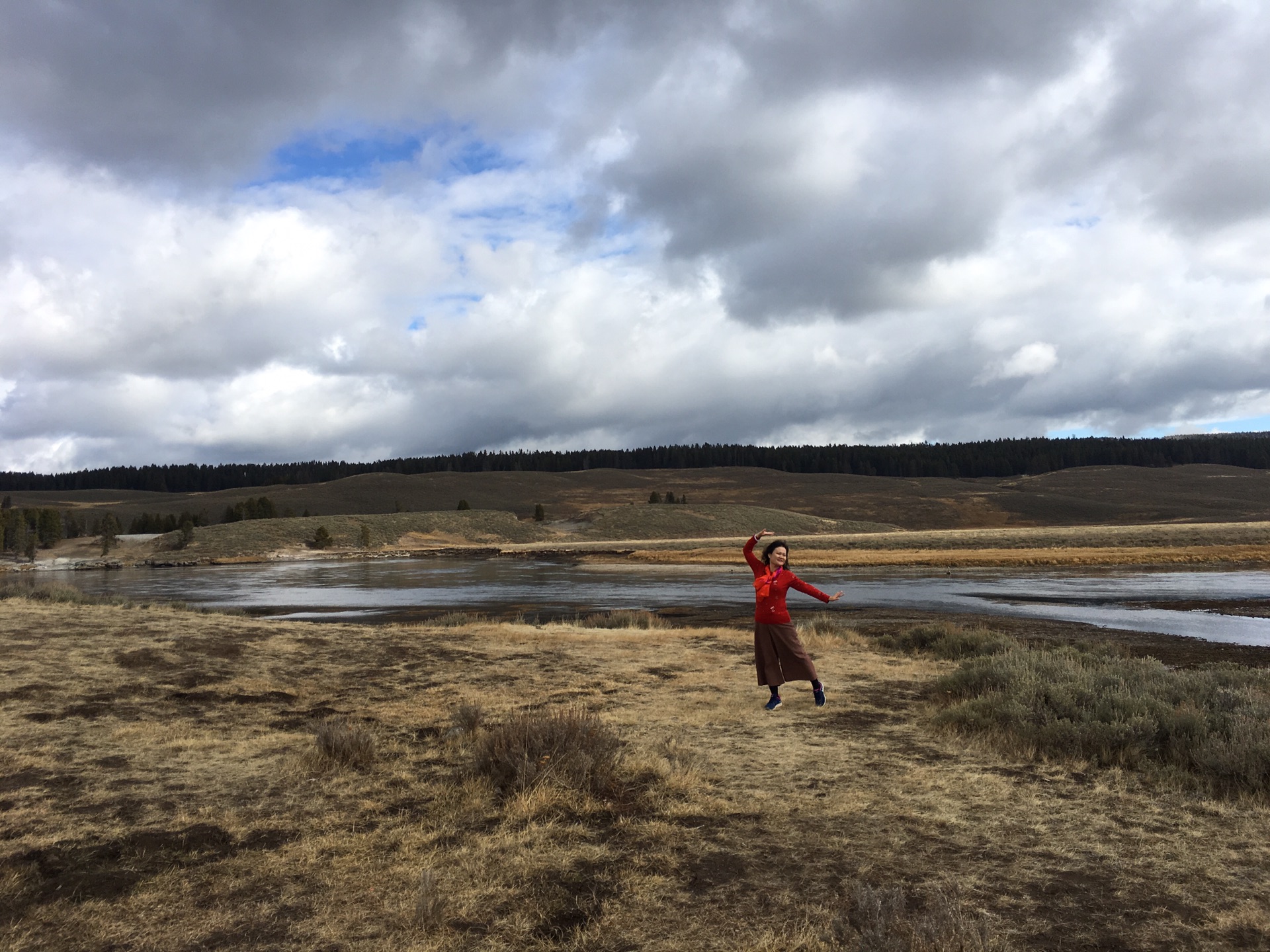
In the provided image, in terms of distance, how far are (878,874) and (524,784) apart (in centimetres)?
287

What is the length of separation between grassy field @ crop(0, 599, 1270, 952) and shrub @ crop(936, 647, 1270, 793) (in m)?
0.06

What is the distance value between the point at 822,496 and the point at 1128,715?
13529 centimetres

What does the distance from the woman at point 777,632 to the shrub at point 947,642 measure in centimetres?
557

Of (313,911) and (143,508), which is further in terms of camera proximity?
(143,508)

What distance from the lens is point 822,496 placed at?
14062cm

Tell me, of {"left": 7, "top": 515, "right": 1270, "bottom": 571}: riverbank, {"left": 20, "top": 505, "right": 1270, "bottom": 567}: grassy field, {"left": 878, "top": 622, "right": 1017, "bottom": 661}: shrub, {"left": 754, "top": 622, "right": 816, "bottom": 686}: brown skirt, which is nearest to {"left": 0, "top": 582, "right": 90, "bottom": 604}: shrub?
{"left": 754, "top": 622, "right": 816, "bottom": 686}: brown skirt

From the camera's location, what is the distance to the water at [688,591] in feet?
86.2

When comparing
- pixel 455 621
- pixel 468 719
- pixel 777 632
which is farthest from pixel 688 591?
pixel 468 719

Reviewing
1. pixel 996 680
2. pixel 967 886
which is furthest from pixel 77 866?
pixel 996 680

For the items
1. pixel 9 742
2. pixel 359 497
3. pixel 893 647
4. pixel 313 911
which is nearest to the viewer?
pixel 313 911

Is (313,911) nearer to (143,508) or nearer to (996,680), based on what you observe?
(996,680)

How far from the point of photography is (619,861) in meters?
5.30

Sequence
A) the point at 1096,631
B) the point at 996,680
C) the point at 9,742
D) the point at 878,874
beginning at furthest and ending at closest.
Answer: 1. the point at 1096,631
2. the point at 996,680
3. the point at 9,742
4. the point at 878,874

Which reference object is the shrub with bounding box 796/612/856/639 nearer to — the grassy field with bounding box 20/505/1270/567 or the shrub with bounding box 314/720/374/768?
the shrub with bounding box 314/720/374/768
